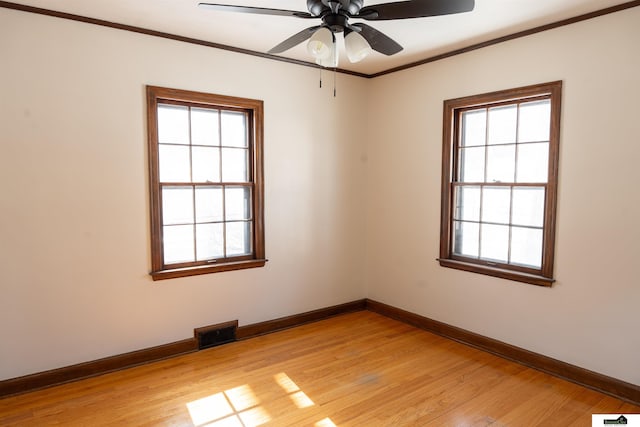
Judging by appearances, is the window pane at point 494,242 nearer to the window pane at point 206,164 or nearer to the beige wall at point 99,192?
the beige wall at point 99,192

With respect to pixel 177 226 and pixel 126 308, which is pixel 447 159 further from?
pixel 126 308

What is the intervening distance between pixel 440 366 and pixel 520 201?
1.58m

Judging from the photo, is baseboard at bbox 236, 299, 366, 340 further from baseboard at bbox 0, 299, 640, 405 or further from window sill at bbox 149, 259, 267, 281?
window sill at bbox 149, 259, 267, 281

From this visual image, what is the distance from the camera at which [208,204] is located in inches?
151

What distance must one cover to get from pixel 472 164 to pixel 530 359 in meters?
1.81

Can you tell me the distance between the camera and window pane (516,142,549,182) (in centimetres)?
337

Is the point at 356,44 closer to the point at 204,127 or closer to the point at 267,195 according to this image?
the point at 204,127

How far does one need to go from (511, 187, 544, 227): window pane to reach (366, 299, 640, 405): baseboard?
43.3 inches

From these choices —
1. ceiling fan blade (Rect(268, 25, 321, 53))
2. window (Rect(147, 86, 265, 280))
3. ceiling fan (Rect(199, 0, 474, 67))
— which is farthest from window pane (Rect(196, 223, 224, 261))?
ceiling fan (Rect(199, 0, 474, 67))

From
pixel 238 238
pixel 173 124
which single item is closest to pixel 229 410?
pixel 238 238

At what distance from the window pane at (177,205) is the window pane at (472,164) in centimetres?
263

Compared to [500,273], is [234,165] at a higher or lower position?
higher

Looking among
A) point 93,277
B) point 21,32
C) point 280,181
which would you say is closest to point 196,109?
point 280,181
